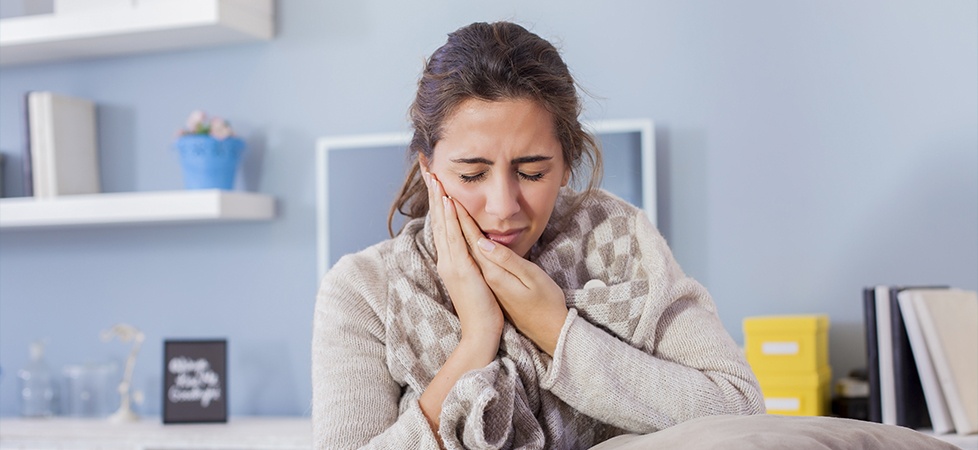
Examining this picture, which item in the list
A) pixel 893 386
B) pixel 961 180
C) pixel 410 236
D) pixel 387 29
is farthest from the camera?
pixel 387 29

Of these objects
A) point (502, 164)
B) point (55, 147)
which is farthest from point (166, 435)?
point (502, 164)

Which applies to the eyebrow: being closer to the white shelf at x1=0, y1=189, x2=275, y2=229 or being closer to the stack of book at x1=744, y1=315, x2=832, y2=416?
the stack of book at x1=744, y1=315, x2=832, y2=416

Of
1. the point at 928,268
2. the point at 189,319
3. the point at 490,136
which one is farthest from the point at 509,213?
the point at 189,319

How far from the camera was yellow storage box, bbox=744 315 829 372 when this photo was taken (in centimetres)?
231

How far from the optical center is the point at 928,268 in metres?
2.44

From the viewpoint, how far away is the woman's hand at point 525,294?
1.28 m

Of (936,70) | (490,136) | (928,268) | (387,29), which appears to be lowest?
(928,268)

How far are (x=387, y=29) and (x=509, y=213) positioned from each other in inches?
63.7

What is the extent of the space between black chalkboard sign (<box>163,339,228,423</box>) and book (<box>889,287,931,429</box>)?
1.68 meters

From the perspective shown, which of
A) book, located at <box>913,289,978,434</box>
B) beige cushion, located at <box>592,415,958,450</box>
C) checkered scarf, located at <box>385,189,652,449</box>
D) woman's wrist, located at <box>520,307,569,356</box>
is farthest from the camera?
book, located at <box>913,289,978,434</box>

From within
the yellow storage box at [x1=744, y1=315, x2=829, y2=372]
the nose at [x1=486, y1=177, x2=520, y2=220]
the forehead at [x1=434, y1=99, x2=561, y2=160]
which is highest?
the forehead at [x1=434, y1=99, x2=561, y2=160]

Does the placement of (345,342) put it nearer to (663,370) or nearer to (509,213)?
(509,213)

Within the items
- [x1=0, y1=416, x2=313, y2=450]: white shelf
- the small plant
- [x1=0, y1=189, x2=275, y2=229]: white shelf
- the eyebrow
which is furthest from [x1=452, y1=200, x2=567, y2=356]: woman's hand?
the small plant

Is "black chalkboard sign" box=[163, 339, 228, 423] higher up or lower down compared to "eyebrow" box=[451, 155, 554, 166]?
lower down
